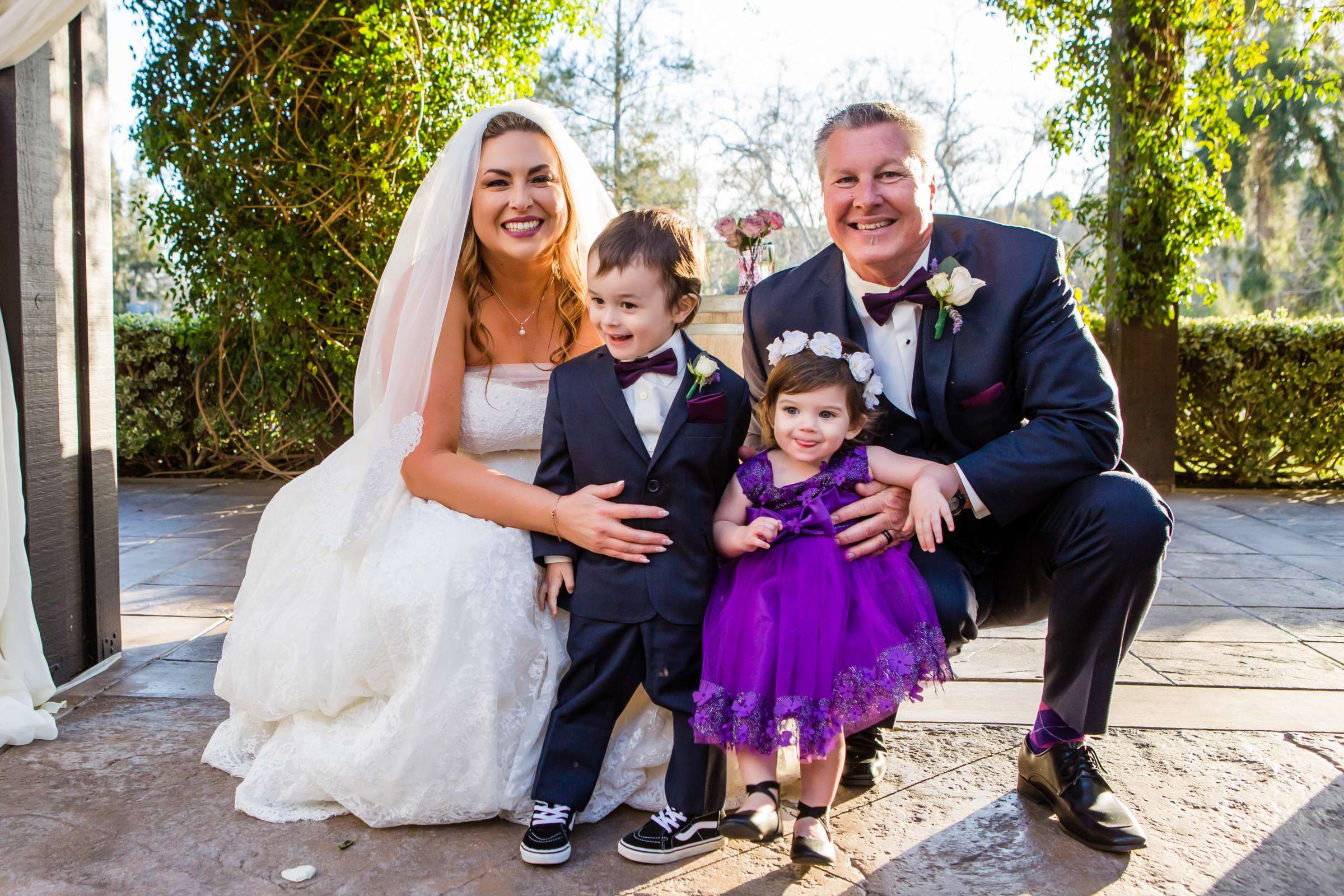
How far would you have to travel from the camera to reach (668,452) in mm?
2217

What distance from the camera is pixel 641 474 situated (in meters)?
2.23

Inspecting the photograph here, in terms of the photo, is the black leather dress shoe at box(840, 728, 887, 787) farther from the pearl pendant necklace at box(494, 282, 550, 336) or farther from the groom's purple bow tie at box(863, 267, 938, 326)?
the pearl pendant necklace at box(494, 282, 550, 336)

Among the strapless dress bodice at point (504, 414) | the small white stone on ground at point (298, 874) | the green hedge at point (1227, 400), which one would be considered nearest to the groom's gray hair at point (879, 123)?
the strapless dress bodice at point (504, 414)

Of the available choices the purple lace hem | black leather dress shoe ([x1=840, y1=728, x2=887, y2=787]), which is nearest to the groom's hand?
the purple lace hem

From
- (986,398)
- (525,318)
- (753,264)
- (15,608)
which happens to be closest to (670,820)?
(986,398)

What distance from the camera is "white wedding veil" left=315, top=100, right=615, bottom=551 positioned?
8.20ft

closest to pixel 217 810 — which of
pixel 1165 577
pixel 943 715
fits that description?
pixel 943 715

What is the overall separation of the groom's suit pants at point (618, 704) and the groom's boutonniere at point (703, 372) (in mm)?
512

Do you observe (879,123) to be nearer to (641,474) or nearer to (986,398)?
(986,398)

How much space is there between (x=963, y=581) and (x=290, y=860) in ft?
4.98

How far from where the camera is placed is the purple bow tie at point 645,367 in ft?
7.46

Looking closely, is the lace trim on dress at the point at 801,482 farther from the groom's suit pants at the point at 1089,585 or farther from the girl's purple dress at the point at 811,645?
the groom's suit pants at the point at 1089,585

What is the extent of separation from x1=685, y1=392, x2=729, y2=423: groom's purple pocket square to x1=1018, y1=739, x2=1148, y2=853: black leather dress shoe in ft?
3.37

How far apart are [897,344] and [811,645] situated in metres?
0.83
